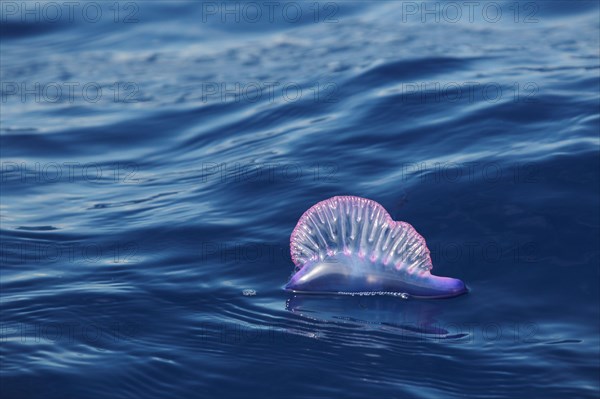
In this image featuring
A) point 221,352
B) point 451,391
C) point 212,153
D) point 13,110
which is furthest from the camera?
point 13,110

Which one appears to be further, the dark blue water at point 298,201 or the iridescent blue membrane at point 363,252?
the iridescent blue membrane at point 363,252

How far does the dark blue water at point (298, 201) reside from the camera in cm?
468

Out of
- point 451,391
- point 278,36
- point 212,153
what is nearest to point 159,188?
point 212,153

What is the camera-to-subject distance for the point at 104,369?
4629mm

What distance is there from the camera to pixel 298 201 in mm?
6402

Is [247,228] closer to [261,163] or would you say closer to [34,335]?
[261,163]

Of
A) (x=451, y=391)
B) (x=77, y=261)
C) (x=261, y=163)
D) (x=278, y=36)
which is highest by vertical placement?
(x=278, y=36)

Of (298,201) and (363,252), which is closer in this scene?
(363,252)

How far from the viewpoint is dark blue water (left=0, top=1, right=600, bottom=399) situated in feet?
15.4

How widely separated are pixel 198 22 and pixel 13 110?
2.85 m

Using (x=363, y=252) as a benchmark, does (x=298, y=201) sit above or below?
above

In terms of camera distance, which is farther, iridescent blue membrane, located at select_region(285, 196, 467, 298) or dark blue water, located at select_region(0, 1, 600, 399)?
iridescent blue membrane, located at select_region(285, 196, 467, 298)

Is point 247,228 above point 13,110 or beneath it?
beneath

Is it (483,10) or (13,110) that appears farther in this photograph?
(483,10)
